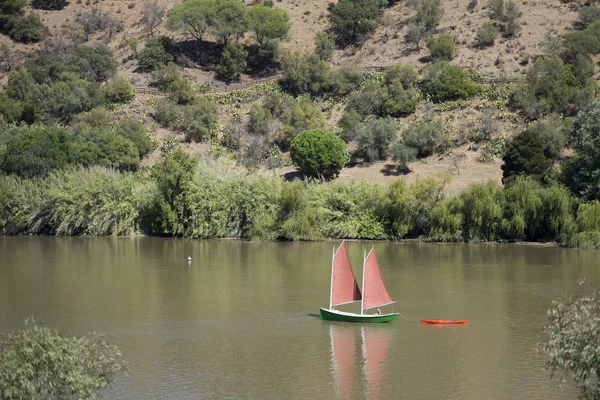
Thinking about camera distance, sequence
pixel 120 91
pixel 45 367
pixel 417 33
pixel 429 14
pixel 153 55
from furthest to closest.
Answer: pixel 153 55, pixel 429 14, pixel 417 33, pixel 120 91, pixel 45 367

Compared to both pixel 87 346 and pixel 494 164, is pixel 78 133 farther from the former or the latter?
pixel 87 346

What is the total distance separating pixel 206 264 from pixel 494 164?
3145 cm

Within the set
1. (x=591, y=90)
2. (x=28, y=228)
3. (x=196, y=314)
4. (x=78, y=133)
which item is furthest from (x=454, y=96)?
(x=196, y=314)

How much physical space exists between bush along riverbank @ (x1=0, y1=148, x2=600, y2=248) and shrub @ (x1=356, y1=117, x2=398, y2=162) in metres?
12.7

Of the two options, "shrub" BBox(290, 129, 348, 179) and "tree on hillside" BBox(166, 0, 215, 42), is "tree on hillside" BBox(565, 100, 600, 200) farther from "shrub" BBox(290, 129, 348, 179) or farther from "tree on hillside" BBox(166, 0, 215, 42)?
"tree on hillside" BBox(166, 0, 215, 42)

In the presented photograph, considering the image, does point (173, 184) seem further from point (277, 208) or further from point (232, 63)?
point (232, 63)

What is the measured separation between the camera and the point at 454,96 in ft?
296

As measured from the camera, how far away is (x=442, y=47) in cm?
9656

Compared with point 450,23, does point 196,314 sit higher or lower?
lower

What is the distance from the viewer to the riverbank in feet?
212

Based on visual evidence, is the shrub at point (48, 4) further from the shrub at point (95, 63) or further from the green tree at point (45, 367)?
the green tree at point (45, 367)

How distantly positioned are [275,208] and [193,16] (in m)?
42.5

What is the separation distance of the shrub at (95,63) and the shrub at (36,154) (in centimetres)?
2498

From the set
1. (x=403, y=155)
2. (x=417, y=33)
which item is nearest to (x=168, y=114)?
(x=403, y=155)
